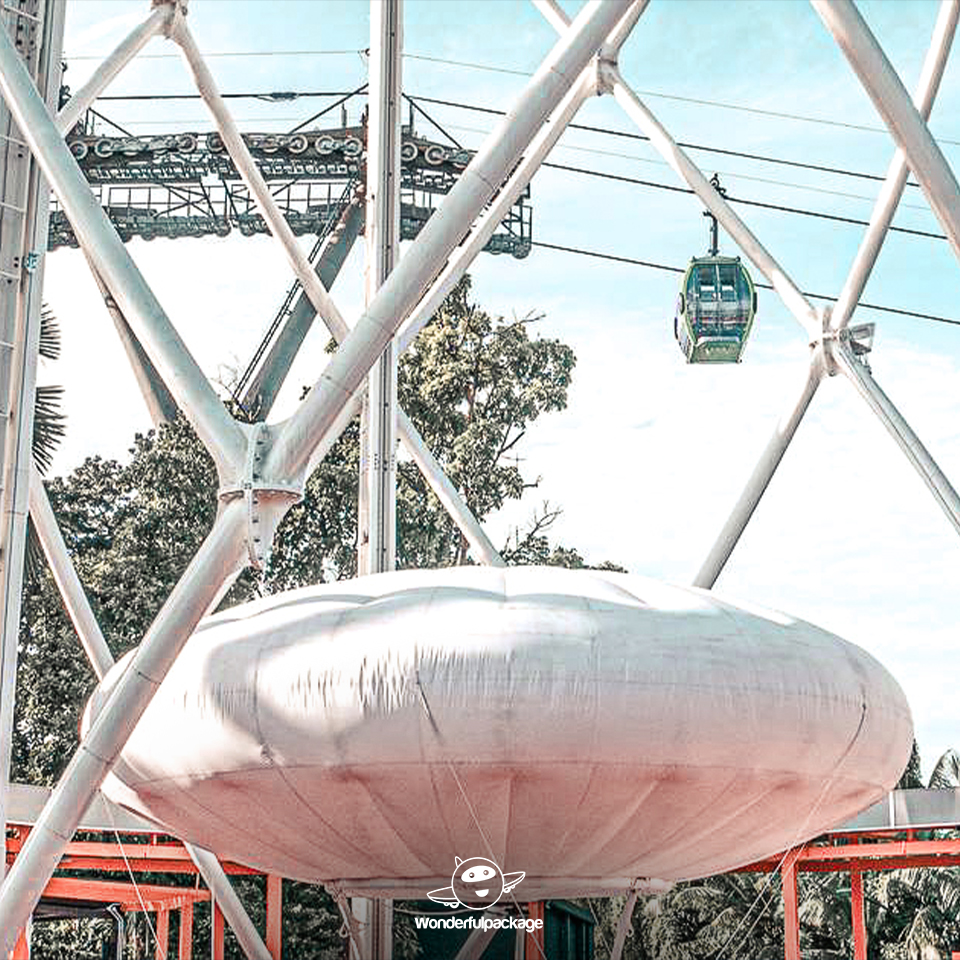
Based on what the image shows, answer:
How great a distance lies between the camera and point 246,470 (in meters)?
13.9

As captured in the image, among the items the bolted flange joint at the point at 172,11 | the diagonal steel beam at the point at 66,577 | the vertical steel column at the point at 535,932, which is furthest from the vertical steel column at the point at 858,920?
the bolted flange joint at the point at 172,11

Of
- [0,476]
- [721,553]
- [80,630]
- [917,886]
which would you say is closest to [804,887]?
[917,886]

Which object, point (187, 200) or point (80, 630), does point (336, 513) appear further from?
point (80, 630)

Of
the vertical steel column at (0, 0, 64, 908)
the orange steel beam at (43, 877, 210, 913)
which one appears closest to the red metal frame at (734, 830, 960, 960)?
the orange steel beam at (43, 877, 210, 913)

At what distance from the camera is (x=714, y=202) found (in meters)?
22.9

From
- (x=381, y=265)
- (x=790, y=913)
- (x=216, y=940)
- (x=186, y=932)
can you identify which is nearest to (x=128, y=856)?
(x=216, y=940)

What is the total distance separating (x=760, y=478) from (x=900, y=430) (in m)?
1.82

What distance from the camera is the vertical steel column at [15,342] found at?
1730 cm

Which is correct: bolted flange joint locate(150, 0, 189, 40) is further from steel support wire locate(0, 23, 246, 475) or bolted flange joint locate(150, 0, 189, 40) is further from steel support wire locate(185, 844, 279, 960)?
steel support wire locate(185, 844, 279, 960)

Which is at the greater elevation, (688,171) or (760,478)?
(688,171)

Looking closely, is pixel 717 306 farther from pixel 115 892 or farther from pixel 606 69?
pixel 115 892

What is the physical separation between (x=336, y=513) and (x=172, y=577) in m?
5.29

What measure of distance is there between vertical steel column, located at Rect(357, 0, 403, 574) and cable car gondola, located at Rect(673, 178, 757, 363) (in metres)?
12.8
